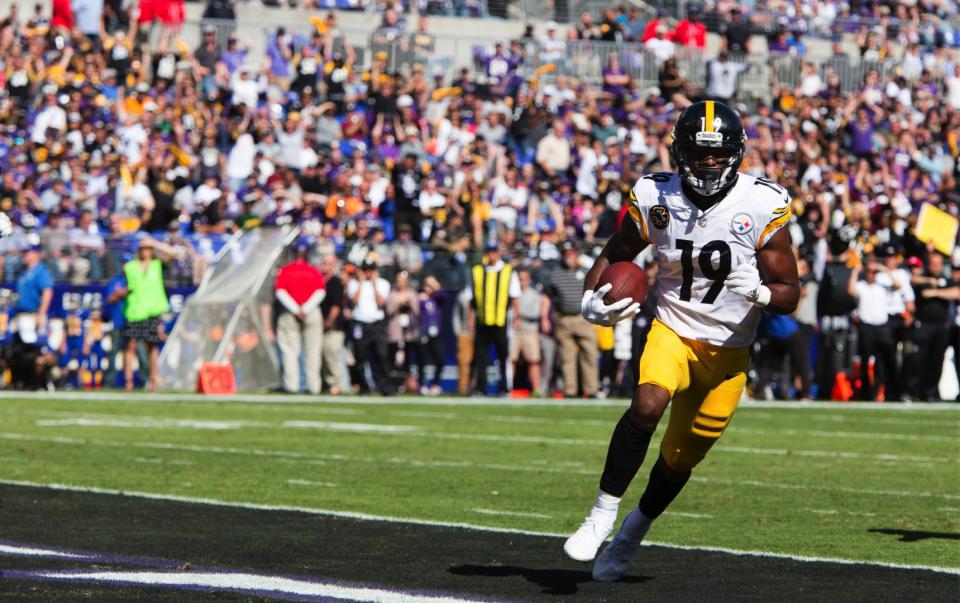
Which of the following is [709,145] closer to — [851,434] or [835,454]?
[835,454]

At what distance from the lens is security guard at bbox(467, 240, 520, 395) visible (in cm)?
1969

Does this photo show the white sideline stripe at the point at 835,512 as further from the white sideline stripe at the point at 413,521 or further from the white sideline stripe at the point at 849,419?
the white sideline stripe at the point at 849,419

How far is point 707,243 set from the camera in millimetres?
6426

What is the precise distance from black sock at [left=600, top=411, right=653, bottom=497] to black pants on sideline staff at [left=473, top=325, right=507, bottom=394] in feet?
44.3

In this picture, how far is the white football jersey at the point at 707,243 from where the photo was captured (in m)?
6.43

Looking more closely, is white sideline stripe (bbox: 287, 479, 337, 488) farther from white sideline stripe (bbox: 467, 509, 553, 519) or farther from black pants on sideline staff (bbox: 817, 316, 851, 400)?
black pants on sideline staff (bbox: 817, 316, 851, 400)

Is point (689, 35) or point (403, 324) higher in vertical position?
point (689, 35)

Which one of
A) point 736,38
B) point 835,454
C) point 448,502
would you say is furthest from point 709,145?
point 736,38

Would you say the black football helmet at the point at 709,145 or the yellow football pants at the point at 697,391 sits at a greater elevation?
the black football helmet at the point at 709,145

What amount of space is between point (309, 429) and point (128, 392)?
202 inches

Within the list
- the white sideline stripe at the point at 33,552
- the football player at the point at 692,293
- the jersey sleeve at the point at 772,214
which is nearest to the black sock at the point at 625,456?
the football player at the point at 692,293

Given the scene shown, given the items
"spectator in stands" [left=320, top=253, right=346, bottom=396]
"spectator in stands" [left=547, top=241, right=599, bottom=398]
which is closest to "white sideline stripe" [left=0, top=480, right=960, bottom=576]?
"spectator in stands" [left=320, top=253, right=346, bottom=396]

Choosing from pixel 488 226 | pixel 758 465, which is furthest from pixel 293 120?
pixel 758 465

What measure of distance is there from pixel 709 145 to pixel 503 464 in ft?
19.3
